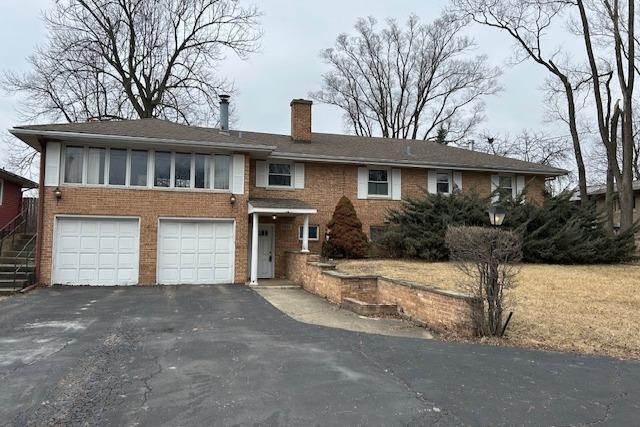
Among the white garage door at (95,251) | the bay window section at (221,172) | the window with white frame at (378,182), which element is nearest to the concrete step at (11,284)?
the white garage door at (95,251)

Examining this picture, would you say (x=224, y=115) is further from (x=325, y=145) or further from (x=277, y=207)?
(x=277, y=207)

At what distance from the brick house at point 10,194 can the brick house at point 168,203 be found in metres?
7.06

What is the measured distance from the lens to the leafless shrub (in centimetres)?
793

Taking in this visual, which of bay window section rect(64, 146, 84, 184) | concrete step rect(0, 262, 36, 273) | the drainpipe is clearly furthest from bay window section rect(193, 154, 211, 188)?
concrete step rect(0, 262, 36, 273)

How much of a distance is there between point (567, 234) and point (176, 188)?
14.1 meters

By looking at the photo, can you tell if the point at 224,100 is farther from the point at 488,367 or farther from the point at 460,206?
the point at 488,367

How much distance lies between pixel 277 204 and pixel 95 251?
608cm

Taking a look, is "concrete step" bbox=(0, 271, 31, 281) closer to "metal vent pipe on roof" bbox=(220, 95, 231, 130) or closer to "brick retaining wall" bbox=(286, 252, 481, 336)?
"brick retaining wall" bbox=(286, 252, 481, 336)

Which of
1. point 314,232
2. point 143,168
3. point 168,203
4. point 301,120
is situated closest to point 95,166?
point 143,168

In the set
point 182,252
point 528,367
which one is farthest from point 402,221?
point 528,367

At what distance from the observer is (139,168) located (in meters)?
15.9

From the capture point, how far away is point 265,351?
7.06m

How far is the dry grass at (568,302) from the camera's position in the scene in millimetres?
8000

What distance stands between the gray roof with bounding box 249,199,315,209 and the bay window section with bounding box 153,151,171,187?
9.61ft
